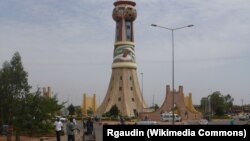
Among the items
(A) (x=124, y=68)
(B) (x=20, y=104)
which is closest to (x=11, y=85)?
(B) (x=20, y=104)

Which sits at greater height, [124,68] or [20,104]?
[124,68]

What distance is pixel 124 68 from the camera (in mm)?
101000

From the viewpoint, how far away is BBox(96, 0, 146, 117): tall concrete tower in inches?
3917

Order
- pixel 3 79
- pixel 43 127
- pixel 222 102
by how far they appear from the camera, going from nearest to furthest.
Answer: pixel 43 127
pixel 3 79
pixel 222 102

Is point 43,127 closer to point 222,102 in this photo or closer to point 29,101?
point 29,101

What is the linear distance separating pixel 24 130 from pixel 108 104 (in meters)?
71.8

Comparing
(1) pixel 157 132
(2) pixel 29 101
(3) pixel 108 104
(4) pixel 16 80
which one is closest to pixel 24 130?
(2) pixel 29 101

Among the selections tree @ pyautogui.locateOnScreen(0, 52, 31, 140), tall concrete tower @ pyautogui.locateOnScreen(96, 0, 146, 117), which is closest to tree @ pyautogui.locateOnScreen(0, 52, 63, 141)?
tree @ pyautogui.locateOnScreen(0, 52, 31, 140)

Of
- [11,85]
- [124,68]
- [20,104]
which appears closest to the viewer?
[20,104]

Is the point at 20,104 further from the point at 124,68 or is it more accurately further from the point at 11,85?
the point at 124,68

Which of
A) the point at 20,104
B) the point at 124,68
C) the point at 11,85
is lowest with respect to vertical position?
the point at 20,104

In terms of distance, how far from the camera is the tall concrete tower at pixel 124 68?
99.5 meters

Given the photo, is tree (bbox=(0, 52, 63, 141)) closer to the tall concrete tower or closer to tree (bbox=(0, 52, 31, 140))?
tree (bbox=(0, 52, 31, 140))

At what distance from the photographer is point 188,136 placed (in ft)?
24.7
